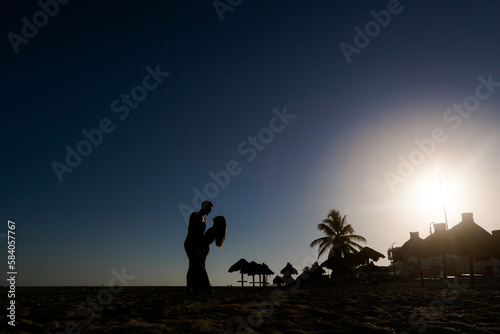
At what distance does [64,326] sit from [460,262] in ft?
146

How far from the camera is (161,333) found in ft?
9.36

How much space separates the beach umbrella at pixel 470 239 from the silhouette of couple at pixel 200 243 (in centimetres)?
1037

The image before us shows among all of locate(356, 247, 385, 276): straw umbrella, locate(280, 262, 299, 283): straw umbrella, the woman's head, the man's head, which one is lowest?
locate(280, 262, 299, 283): straw umbrella

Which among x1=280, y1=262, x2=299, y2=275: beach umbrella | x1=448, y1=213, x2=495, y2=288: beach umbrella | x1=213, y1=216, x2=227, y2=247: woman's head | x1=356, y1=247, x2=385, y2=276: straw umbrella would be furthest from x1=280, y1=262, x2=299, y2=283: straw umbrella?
x1=213, y1=216, x2=227, y2=247: woman's head

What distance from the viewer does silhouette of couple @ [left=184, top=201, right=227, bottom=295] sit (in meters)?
8.06

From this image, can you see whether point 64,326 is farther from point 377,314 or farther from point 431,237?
point 431,237

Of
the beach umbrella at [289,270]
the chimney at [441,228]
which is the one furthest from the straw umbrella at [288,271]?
the chimney at [441,228]

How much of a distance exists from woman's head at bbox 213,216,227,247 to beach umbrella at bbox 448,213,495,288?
403 inches

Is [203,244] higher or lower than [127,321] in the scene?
higher

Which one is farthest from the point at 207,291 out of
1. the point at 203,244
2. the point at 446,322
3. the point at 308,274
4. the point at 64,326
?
the point at 308,274

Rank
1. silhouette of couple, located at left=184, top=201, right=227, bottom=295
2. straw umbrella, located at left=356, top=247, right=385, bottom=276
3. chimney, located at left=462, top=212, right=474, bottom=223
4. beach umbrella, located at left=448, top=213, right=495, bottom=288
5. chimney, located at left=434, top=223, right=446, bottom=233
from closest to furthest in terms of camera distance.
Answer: silhouette of couple, located at left=184, top=201, right=227, bottom=295
beach umbrella, located at left=448, top=213, right=495, bottom=288
chimney, located at left=462, top=212, right=474, bottom=223
chimney, located at left=434, top=223, right=446, bottom=233
straw umbrella, located at left=356, top=247, right=385, bottom=276

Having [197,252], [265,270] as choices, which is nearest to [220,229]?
[197,252]

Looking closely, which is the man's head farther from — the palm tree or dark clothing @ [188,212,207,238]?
the palm tree

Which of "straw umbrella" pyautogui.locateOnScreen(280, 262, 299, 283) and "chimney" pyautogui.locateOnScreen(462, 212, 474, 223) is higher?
"chimney" pyautogui.locateOnScreen(462, 212, 474, 223)
